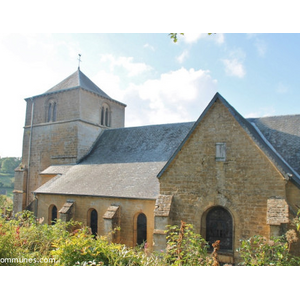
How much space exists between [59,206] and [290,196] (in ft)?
45.7

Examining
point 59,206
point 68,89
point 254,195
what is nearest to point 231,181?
point 254,195

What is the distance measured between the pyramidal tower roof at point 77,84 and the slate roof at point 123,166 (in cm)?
462

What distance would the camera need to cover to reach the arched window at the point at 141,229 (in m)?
14.8

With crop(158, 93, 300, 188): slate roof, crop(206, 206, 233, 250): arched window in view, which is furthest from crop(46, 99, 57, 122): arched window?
crop(206, 206, 233, 250): arched window

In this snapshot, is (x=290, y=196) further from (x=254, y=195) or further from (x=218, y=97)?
(x=218, y=97)

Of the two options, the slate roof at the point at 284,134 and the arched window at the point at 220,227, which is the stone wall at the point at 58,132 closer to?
the slate roof at the point at 284,134

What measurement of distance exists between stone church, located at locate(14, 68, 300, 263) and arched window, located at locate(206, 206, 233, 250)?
4 centimetres

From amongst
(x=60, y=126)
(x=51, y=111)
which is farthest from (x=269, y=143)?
(x=51, y=111)

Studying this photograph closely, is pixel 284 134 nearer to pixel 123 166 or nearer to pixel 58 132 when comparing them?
pixel 123 166

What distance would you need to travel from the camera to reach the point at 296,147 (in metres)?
12.8

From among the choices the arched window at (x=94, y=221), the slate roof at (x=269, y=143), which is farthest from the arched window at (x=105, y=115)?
the slate roof at (x=269, y=143)

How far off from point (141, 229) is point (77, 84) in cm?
1481

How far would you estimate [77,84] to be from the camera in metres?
23.8

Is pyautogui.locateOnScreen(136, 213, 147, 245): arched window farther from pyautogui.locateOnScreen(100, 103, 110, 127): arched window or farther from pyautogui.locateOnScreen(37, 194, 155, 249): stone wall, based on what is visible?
pyautogui.locateOnScreen(100, 103, 110, 127): arched window
